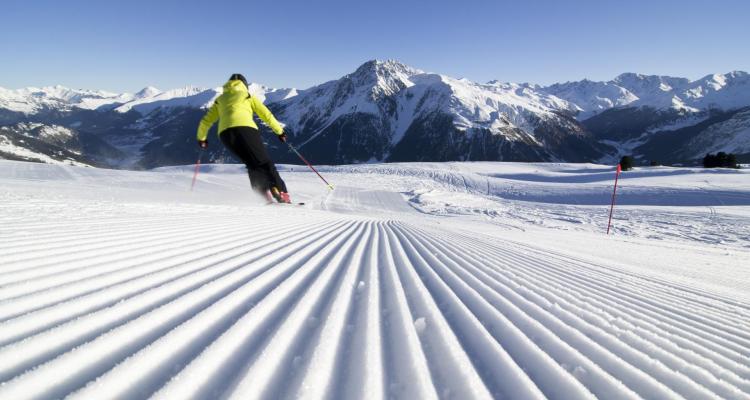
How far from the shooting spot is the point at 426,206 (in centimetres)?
1806

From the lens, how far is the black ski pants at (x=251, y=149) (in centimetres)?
825

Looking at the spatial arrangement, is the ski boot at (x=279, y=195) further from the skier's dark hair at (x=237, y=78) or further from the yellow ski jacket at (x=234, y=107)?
the skier's dark hair at (x=237, y=78)

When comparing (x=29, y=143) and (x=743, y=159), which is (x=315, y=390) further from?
(x=29, y=143)

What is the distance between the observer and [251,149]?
8391 millimetres

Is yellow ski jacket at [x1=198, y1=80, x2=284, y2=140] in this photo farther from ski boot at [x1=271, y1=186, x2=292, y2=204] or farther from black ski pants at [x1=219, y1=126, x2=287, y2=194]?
ski boot at [x1=271, y1=186, x2=292, y2=204]

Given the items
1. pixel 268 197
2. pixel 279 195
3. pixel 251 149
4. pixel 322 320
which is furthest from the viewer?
pixel 268 197

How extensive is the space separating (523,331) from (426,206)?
16.0 meters

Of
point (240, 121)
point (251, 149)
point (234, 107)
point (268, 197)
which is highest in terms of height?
point (234, 107)

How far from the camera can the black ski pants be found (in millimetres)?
8250

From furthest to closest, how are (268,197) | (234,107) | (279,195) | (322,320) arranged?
(268,197)
(279,195)
(234,107)
(322,320)

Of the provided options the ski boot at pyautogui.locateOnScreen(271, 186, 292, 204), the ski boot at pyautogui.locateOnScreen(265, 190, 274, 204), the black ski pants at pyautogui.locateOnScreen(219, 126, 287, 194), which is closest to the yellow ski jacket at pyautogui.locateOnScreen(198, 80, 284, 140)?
the black ski pants at pyautogui.locateOnScreen(219, 126, 287, 194)

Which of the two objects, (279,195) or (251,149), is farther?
(279,195)

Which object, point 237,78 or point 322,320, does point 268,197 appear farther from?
point 322,320

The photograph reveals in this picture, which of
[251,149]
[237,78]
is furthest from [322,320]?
[237,78]
